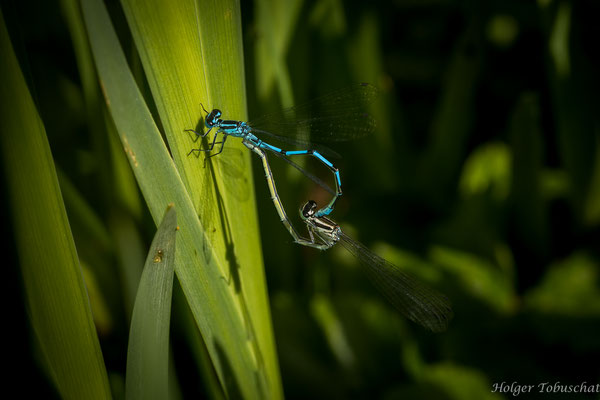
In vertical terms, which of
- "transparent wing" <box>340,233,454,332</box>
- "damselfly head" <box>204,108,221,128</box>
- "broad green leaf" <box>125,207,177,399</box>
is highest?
"damselfly head" <box>204,108,221,128</box>

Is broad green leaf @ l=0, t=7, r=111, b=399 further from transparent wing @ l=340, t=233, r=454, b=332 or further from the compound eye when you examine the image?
transparent wing @ l=340, t=233, r=454, b=332

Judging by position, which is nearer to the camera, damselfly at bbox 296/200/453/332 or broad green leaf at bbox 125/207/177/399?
broad green leaf at bbox 125/207/177/399

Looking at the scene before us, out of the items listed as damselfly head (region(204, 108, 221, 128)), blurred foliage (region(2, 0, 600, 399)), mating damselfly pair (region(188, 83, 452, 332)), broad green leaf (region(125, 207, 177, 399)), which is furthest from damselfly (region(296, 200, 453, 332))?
broad green leaf (region(125, 207, 177, 399))

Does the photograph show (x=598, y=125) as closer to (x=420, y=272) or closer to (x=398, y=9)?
(x=420, y=272)

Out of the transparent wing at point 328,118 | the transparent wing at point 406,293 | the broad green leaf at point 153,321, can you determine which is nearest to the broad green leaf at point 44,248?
the broad green leaf at point 153,321

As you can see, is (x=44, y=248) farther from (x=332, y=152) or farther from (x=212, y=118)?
(x=332, y=152)

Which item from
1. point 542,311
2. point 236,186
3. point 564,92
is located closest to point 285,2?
point 236,186
